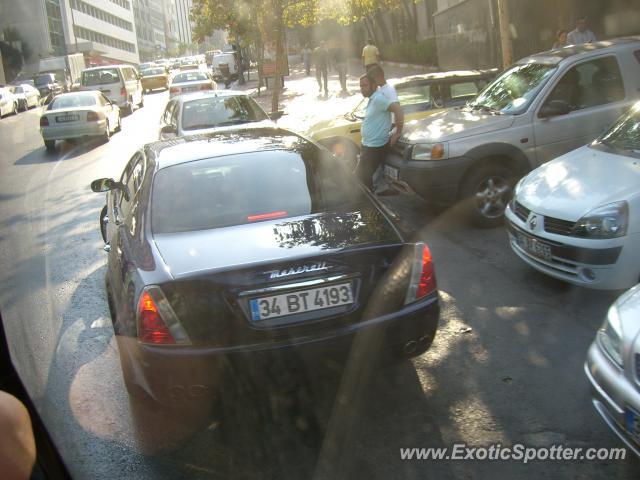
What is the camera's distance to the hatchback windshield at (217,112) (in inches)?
398

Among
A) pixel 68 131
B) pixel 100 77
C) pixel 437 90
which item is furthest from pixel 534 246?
pixel 100 77

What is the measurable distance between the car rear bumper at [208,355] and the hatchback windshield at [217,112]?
701 cm

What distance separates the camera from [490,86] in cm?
849

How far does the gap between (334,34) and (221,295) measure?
170ft

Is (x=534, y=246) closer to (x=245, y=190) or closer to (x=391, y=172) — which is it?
(x=245, y=190)

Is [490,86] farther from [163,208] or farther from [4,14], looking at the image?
[4,14]

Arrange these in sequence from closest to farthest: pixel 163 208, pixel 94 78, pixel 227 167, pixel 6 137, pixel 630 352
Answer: pixel 630 352, pixel 163 208, pixel 227 167, pixel 6 137, pixel 94 78

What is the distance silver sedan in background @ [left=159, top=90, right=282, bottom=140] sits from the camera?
32.9 feet

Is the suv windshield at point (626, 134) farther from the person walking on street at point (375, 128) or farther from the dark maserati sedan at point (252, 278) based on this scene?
the dark maserati sedan at point (252, 278)

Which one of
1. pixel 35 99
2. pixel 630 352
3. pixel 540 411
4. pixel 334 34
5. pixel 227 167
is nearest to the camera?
pixel 630 352

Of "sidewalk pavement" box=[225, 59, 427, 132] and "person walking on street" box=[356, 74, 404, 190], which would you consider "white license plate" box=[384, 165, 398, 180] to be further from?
"sidewalk pavement" box=[225, 59, 427, 132]

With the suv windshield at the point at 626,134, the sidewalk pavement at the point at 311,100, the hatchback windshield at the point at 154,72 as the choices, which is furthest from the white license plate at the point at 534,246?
the hatchback windshield at the point at 154,72

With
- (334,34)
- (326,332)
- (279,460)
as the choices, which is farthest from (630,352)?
(334,34)

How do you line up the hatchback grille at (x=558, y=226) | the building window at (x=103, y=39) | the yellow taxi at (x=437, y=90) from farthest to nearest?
the building window at (x=103, y=39) → the yellow taxi at (x=437, y=90) → the hatchback grille at (x=558, y=226)
